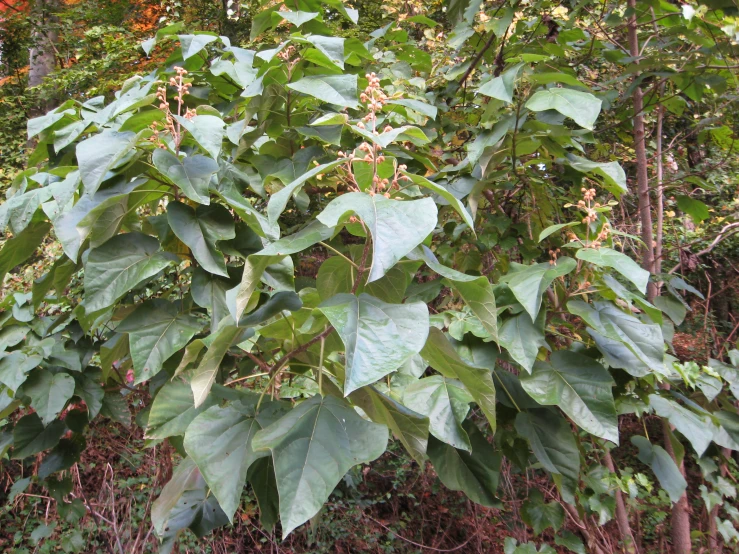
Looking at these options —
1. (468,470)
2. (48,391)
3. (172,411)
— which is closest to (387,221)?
(172,411)

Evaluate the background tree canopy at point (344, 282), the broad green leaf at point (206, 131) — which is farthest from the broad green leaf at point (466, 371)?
the broad green leaf at point (206, 131)

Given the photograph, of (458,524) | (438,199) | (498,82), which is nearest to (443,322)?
(438,199)

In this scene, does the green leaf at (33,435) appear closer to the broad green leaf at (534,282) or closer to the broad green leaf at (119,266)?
the broad green leaf at (119,266)

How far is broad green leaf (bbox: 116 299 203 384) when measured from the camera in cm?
111

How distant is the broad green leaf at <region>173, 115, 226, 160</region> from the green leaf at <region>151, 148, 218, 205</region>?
0.04m

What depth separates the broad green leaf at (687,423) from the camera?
136cm

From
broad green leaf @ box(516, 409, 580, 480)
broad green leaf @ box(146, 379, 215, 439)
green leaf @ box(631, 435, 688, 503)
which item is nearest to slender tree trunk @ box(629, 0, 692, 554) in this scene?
green leaf @ box(631, 435, 688, 503)

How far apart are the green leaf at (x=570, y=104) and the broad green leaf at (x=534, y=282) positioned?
350 mm

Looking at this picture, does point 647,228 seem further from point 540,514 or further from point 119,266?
point 119,266

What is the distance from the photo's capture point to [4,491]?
412 cm

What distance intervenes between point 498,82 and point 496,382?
2.52 ft

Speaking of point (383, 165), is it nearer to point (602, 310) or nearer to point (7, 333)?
point (602, 310)

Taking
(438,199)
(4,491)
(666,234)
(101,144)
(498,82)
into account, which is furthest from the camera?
(666,234)

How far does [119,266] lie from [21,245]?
1.18ft
